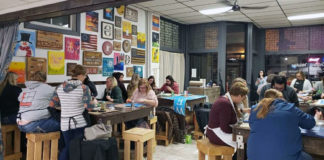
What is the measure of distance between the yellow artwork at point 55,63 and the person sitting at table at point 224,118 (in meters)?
3.28

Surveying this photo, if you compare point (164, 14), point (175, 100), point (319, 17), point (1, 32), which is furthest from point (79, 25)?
point (319, 17)

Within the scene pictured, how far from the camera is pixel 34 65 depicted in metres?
4.61

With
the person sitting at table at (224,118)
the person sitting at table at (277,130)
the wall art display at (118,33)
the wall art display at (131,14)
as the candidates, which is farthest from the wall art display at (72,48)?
the person sitting at table at (277,130)

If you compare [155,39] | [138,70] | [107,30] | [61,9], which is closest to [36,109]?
[61,9]

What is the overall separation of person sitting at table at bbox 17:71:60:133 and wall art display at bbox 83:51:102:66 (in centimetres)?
210

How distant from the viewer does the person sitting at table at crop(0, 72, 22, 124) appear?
3889 mm

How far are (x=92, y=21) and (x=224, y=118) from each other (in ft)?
13.0

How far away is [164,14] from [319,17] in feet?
15.6

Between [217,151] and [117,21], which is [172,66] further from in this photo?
[217,151]

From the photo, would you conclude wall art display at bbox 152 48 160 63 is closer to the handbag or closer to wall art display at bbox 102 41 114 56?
wall art display at bbox 102 41 114 56

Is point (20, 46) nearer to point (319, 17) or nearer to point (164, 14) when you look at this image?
point (164, 14)

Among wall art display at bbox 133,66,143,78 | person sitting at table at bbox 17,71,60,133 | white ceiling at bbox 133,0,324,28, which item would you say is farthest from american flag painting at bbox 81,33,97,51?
person sitting at table at bbox 17,71,60,133

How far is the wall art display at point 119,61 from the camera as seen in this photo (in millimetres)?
6359

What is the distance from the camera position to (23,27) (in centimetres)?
445
